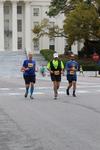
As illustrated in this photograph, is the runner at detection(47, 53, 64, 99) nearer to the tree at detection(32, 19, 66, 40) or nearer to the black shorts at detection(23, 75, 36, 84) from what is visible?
the black shorts at detection(23, 75, 36, 84)

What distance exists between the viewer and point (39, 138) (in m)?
12.6

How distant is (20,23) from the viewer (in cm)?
12256

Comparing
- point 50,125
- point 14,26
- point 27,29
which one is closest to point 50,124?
point 50,125

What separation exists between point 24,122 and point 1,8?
106716 mm

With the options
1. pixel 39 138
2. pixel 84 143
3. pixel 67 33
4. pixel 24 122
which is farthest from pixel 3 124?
pixel 67 33

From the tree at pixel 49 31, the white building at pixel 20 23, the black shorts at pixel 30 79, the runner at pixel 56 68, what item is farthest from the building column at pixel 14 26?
the runner at pixel 56 68

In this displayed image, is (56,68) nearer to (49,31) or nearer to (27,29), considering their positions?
(49,31)

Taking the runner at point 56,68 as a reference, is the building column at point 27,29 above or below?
below

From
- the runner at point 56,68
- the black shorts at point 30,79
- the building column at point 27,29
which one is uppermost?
the runner at point 56,68

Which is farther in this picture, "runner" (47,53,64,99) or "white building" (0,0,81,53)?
"white building" (0,0,81,53)

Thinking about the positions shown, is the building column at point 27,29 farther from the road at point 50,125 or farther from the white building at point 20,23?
the road at point 50,125

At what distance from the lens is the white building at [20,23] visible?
120 metres

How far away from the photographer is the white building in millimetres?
119688

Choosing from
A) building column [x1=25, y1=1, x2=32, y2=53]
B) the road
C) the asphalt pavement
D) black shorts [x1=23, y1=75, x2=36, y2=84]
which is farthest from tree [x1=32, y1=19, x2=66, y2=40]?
the road
